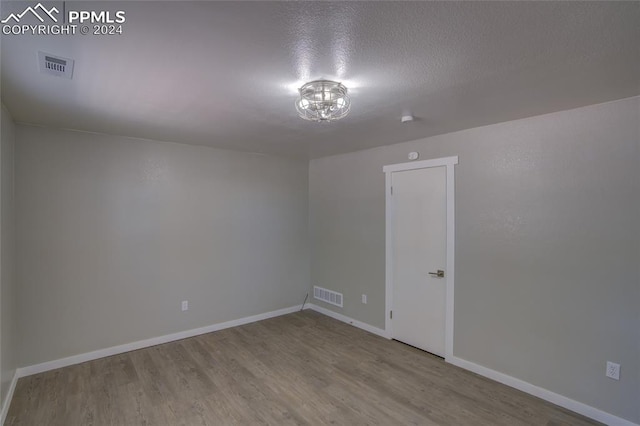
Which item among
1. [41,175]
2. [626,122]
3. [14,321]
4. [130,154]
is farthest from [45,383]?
[626,122]

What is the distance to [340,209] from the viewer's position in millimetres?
4730

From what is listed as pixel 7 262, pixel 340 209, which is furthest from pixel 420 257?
pixel 7 262

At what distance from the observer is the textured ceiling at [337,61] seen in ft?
4.42

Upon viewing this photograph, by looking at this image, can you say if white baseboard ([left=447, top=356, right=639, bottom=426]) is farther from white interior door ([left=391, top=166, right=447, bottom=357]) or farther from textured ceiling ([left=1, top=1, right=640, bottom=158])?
textured ceiling ([left=1, top=1, right=640, bottom=158])

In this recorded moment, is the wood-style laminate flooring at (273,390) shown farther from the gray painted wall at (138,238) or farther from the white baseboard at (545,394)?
the gray painted wall at (138,238)

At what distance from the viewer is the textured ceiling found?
1.35 metres

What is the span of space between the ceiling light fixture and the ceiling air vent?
1.34 metres

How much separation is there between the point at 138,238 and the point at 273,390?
229 cm

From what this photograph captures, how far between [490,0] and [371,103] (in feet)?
4.01

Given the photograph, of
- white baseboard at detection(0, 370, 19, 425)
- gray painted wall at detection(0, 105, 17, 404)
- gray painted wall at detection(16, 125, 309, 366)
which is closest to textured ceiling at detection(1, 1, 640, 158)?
gray painted wall at detection(0, 105, 17, 404)

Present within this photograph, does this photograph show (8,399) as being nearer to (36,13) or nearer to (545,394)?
(36,13)

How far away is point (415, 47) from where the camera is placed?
5.31 ft

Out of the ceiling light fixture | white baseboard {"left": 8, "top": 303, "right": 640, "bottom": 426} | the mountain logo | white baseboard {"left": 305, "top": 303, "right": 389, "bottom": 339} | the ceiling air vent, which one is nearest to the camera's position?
the mountain logo

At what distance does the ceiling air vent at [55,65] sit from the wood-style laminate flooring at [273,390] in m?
2.49
